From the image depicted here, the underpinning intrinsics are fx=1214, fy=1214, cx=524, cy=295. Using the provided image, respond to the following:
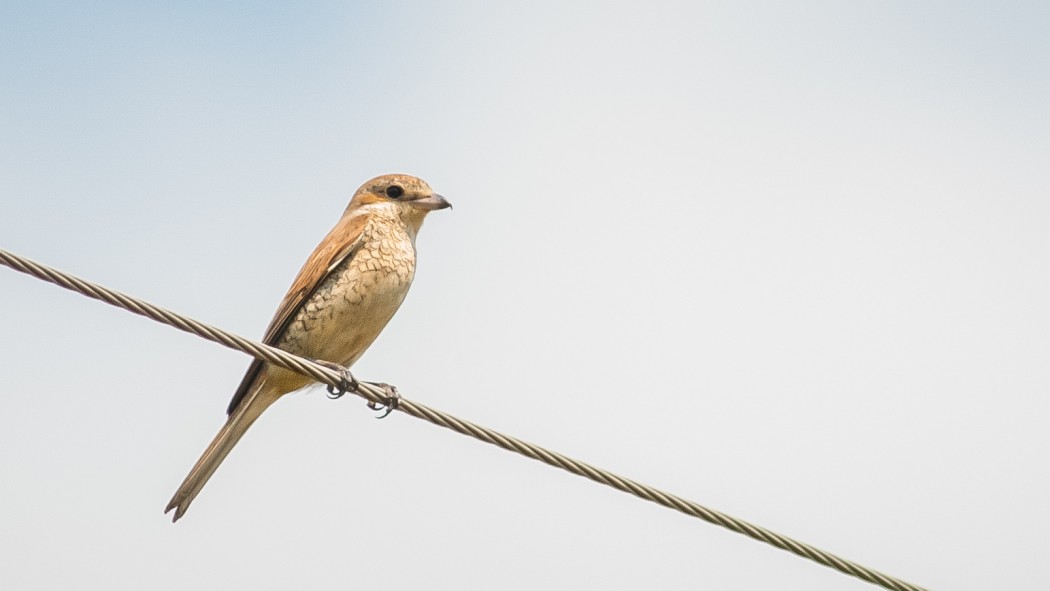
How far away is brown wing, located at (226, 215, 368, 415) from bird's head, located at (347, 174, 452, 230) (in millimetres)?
297

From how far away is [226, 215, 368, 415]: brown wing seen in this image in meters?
6.63

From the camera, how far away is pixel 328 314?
21.4 feet

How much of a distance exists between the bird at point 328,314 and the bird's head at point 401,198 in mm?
256

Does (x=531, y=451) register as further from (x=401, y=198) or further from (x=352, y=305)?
(x=401, y=198)

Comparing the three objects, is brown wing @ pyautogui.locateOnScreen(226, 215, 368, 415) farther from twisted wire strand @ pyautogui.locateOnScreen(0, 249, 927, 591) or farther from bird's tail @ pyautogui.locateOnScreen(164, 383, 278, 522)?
twisted wire strand @ pyautogui.locateOnScreen(0, 249, 927, 591)

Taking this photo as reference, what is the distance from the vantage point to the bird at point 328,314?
6520 mm

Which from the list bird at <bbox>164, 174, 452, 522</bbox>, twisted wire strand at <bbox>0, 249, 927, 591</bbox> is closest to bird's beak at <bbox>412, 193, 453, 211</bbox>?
bird at <bbox>164, 174, 452, 522</bbox>

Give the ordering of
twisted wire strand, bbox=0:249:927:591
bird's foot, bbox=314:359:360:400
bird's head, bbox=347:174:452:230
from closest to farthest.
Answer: twisted wire strand, bbox=0:249:927:591
bird's foot, bbox=314:359:360:400
bird's head, bbox=347:174:452:230

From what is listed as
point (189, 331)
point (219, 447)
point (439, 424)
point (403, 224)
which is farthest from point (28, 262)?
point (403, 224)

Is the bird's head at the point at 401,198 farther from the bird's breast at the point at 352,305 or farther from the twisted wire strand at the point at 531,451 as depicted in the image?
the twisted wire strand at the point at 531,451

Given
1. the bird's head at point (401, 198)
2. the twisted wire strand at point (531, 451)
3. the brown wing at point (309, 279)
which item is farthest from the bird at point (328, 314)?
the twisted wire strand at point (531, 451)

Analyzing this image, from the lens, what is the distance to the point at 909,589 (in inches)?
181

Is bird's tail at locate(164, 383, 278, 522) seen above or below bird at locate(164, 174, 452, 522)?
below

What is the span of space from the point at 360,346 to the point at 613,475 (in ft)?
8.66
